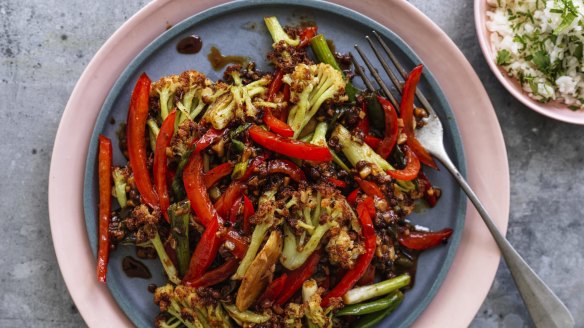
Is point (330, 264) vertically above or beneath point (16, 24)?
beneath

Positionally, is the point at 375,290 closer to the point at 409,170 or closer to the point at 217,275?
the point at 409,170

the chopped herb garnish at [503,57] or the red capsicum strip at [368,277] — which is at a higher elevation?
the chopped herb garnish at [503,57]

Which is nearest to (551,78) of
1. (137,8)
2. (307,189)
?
(307,189)

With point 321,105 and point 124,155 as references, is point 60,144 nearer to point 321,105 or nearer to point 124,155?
point 124,155

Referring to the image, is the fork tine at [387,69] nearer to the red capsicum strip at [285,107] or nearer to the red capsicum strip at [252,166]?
the red capsicum strip at [285,107]

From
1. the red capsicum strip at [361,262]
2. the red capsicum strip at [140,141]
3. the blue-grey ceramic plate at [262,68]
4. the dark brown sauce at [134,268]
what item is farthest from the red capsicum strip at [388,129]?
the dark brown sauce at [134,268]

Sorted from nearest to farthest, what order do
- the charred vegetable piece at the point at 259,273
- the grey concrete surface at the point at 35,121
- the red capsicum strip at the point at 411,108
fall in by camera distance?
1. the charred vegetable piece at the point at 259,273
2. the red capsicum strip at the point at 411,108
3. the grey concrete surface at the point at 35,121
